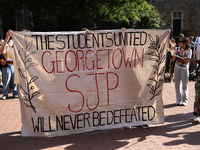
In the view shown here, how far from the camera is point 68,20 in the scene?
1590 centimetres

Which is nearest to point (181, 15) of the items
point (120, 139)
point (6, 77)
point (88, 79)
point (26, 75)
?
point (6, 77)

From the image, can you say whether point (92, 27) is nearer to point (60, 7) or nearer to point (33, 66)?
point (60, 7)

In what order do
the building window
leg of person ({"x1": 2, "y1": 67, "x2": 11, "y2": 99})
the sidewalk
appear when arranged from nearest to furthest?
1. the sidewalk
2. leg of person ({"x1": 2, "y1": 67, "x2": 11, "y2": 99})
3. the building window

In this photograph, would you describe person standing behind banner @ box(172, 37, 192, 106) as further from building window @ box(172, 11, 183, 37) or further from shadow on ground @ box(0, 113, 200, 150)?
building window @ box(172, 11, 183, 37)

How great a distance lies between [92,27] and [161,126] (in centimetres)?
1479

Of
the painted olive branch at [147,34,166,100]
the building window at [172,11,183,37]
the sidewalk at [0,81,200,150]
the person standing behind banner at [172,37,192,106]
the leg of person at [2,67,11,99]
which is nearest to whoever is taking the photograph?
the sidewalk at [0,81,200,150]

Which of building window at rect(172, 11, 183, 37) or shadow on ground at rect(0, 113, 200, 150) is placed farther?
building window at rect(172, 11, 183, 37)

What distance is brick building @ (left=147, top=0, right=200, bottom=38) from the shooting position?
25191mm

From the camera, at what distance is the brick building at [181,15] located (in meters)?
25.2

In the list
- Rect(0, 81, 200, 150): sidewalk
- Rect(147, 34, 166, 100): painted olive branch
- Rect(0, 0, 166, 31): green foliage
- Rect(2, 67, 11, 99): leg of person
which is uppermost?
Rect(0, 0, 166, 31): green foliage

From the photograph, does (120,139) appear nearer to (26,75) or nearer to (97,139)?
(97,139)

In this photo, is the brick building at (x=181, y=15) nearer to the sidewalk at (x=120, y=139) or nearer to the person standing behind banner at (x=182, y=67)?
the person standing behind banner at (x=182, y=67)

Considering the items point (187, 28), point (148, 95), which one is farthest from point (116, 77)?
point (187, 28)

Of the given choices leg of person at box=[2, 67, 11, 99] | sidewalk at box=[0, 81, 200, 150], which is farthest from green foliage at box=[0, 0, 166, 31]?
sidewalk at box=[0, 81, 200, 150]
